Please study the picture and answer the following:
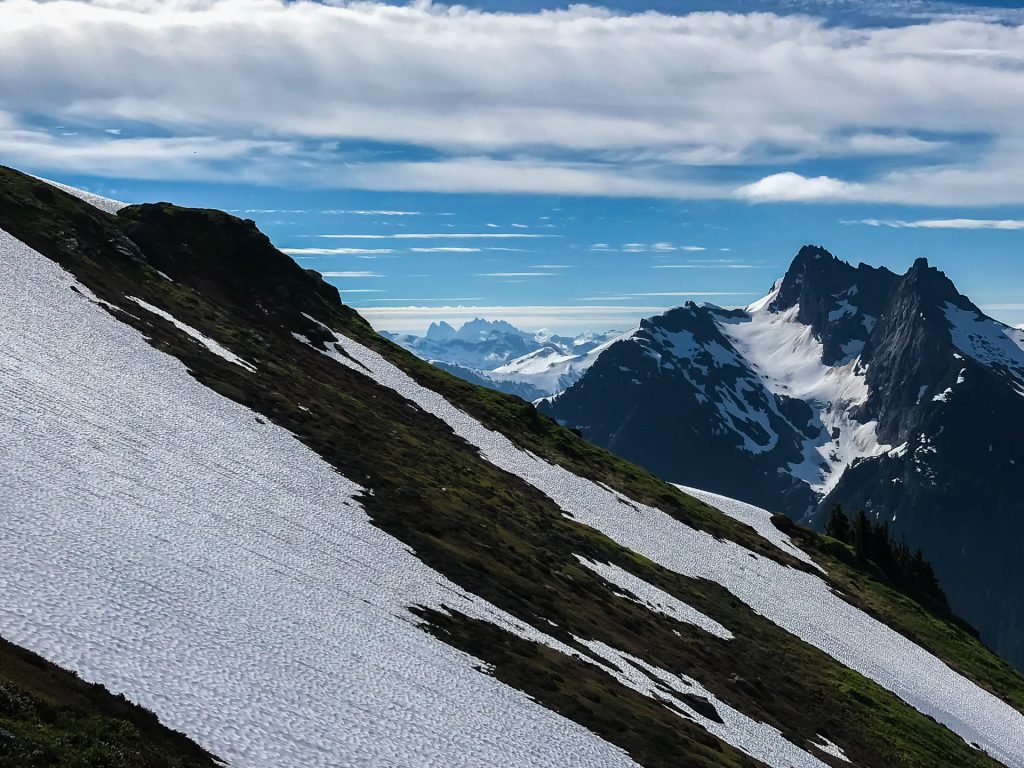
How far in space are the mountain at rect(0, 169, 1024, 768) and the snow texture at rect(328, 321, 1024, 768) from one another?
0.57 meters

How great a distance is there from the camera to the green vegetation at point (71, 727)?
72.1 feet

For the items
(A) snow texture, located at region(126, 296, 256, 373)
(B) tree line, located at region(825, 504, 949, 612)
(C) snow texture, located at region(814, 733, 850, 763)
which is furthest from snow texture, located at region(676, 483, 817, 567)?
(A) snow texture, located at region(126, 296, 256, 373)

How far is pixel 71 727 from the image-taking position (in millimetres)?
23797

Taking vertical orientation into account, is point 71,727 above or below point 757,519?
below

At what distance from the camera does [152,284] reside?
10806cm

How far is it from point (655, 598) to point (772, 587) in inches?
1246

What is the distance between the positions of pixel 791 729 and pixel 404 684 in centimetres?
3533

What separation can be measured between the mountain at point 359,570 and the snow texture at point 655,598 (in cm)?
44

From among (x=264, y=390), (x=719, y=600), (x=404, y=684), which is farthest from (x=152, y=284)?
(x=404, y=684)

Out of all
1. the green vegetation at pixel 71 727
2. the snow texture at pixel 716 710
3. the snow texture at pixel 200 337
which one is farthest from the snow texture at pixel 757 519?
the green vegetation at pixel 71 727

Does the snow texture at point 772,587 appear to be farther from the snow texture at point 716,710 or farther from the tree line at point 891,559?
the snow texture at point 716,710

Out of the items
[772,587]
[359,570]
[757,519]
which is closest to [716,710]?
[359,570]

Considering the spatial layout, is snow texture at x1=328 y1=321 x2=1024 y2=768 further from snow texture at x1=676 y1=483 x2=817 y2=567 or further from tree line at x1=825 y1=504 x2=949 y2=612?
tree line at x1=825 y1=504 x2=949 y2=612

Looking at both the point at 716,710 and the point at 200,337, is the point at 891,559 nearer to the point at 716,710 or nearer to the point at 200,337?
the point at 716,710
